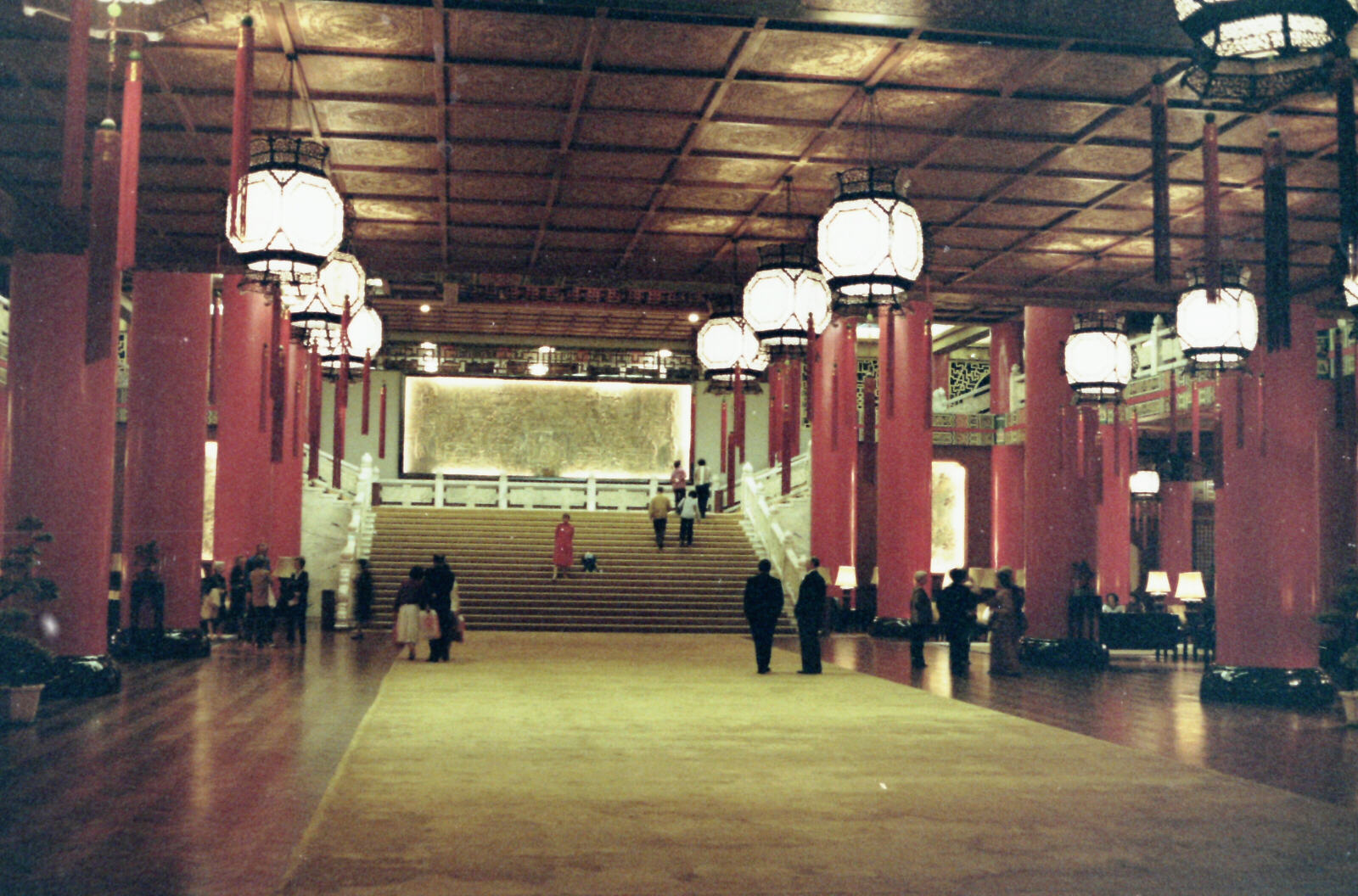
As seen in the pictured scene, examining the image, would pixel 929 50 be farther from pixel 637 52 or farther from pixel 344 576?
pixel 344 576

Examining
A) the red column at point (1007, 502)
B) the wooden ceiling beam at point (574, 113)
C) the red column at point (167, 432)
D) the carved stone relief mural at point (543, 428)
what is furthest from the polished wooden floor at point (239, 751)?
the carved stone relief mural at point (543, 428)

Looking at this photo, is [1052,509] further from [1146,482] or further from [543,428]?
[543,428]

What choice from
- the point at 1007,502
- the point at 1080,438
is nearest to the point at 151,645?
the point at 1080,438

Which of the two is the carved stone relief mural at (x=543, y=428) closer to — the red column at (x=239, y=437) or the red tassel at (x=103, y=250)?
the red column at (x=239, y=437)

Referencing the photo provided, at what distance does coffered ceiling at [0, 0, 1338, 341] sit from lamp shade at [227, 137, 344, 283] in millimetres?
617

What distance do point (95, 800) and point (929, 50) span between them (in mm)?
5551

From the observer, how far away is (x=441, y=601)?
1309 cm

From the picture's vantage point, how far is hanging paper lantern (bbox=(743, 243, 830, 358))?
364 inches

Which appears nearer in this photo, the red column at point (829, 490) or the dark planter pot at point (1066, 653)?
→ the dark planter pot at point (1066, 653)

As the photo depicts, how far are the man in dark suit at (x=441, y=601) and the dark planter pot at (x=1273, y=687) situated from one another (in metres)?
7.21

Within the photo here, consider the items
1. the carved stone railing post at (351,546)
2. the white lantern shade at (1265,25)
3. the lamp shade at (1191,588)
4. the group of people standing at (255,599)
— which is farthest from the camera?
the carved stone railing post at (351,546)

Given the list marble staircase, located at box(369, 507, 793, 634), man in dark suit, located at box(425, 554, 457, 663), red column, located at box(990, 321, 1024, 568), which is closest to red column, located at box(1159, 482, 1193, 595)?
red column, located at box(990, 321, 1024, 568)

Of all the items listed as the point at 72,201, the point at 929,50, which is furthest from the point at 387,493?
the point at 72,201

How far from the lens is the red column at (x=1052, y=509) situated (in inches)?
531
